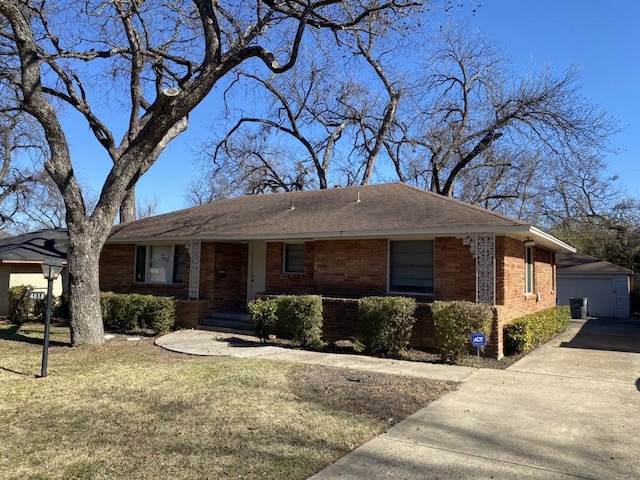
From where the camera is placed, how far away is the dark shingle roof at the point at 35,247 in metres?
19.6

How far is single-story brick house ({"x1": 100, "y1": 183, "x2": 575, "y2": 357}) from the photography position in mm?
11430

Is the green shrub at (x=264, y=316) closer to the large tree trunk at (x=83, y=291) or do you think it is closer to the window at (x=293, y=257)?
the window at (x=293, y=257)

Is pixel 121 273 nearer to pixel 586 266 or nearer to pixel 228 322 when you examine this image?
pixel 228 322

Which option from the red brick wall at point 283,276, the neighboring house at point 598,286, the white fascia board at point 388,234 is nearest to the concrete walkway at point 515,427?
the white fascia board at point 388,234

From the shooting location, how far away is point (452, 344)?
9727 millimetres

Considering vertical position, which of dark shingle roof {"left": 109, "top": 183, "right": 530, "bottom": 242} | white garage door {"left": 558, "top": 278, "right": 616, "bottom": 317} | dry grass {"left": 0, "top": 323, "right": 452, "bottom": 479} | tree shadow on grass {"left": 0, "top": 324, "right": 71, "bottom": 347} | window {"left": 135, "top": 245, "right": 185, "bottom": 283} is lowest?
dry grass {"left": 0, "top": 323, "right": 452, "bottom": 479}

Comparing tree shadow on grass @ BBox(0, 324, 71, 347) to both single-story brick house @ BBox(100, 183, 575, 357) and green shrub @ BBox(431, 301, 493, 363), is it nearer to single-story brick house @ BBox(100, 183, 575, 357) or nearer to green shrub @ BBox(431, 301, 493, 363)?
single-story brick house @ BBox(100, 183, 575, 357)

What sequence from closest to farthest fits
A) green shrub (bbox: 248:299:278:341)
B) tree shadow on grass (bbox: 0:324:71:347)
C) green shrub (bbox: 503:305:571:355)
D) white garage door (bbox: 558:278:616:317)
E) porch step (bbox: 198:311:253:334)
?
green shrub (bbox: 503:305:571:355), green shrub (bbox: 248:299:278:341), tree shadow on grass (bbox: 0:324:71:347), porch step (bbox: 198:311:253:334), white garage door (bbox: 558:278:616:317)

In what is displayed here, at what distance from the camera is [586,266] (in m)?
24.2

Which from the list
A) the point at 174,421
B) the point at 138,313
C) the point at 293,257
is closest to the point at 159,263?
the point at 138,313

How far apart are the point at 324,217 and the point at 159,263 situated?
21.2 ft

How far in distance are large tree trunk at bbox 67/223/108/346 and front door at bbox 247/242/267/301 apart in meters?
5.44

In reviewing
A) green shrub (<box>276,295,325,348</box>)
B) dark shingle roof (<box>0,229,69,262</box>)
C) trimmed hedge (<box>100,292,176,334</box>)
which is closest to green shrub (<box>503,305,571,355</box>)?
green shrub (<box>276,295,325,348</box>)

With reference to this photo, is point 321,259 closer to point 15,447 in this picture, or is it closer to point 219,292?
point 219,292
